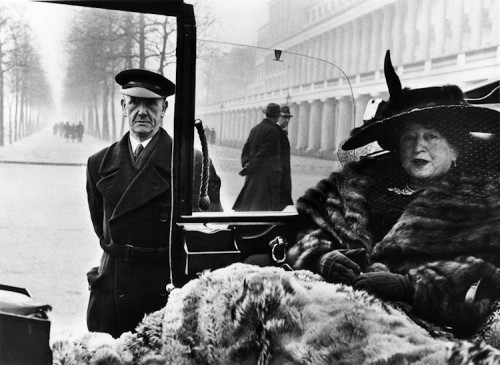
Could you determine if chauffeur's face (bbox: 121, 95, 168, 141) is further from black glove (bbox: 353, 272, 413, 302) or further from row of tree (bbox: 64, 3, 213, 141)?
black glove (bbox: 353, 272, 413, 302)

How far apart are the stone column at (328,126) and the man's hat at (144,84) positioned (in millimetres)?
561

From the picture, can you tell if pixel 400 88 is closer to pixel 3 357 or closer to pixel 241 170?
pixel 241 170

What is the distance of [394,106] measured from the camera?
96.3 inches

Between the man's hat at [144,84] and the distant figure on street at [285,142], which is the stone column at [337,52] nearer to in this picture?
the distant figure on street at [285,142]

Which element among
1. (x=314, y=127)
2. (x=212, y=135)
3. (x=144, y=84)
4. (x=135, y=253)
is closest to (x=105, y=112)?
(x=144, y=84)

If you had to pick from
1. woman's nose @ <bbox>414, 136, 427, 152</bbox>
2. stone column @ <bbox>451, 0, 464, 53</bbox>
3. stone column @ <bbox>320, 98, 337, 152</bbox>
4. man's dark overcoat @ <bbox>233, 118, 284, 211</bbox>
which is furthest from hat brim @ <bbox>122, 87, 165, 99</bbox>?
stone column @ <bbox>451, 0, 464, 53</bbox>

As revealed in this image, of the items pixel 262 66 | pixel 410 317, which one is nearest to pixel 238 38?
pixel 262 66

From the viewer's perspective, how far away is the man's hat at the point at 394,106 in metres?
2.42

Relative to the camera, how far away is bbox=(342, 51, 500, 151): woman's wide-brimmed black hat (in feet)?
7.95

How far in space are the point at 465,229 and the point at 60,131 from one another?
1.51 m

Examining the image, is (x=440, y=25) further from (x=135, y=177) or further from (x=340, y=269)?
(x=135, y=177)

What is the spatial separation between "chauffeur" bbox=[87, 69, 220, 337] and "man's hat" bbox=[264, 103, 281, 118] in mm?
306

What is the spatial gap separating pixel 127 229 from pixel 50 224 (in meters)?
0.26

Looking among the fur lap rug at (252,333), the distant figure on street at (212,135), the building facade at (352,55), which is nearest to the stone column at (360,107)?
the building facade at (352,55)
